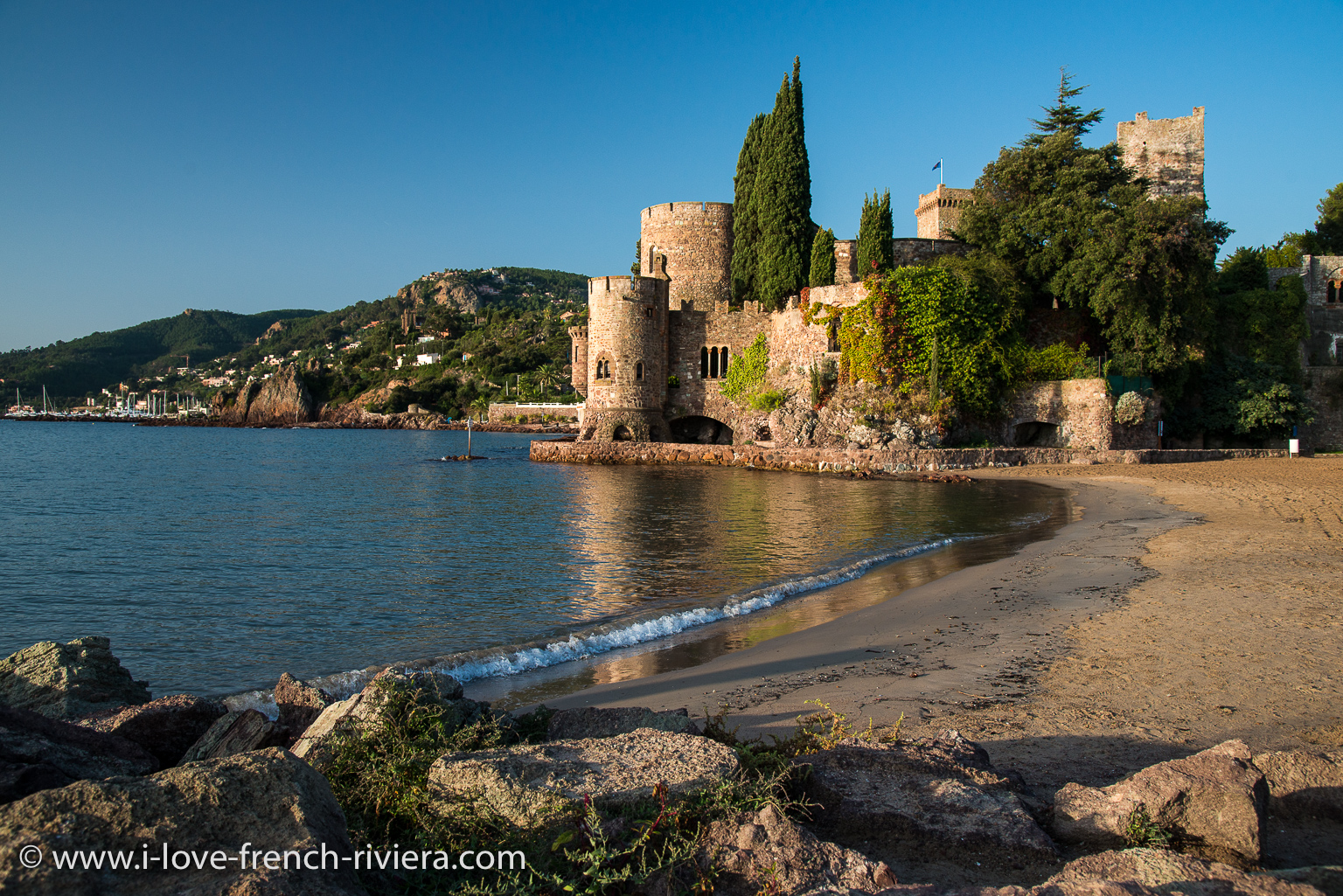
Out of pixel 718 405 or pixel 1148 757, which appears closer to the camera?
pixel 1148 757

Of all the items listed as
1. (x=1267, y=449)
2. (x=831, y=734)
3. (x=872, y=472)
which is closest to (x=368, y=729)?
(x=831, y=734)

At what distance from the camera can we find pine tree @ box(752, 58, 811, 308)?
1242 inches

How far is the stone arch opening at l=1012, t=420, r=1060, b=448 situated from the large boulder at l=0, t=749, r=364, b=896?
1158 inches

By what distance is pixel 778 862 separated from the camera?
263 centimetres

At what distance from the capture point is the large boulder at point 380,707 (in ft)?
11.8

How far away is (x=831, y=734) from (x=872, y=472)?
75.9ft

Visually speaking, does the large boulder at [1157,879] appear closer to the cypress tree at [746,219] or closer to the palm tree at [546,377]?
the cypress tree at [746,219]

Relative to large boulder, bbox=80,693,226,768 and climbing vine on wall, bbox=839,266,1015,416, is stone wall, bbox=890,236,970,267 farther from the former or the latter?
large boulder, bbox=80,693,226,768

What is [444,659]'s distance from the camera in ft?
23.4

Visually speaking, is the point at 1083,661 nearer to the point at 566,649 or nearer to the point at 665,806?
the point at 566,649

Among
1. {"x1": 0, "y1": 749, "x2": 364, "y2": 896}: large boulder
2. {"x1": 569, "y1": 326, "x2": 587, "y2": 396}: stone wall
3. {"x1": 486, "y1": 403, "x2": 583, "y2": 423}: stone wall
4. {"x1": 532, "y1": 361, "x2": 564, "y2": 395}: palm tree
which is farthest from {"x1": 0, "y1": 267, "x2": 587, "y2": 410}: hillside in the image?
{"x1": 0, "y1": 749, "x2": 364, "y2": 896}: large boulder

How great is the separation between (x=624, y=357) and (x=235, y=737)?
96.7 feet

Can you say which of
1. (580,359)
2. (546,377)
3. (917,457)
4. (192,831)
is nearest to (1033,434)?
(917,457)

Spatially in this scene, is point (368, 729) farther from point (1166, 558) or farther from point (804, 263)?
point (804, 263)
